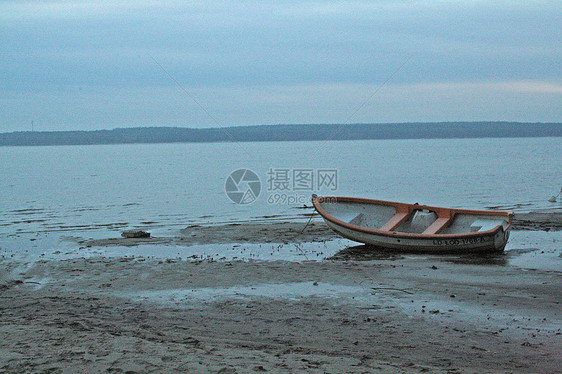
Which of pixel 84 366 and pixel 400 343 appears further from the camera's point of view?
pixel 400 343

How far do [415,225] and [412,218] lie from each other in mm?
269

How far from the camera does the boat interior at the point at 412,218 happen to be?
50.5 feet

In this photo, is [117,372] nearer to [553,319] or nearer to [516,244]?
[553,319]

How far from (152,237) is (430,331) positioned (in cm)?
1192

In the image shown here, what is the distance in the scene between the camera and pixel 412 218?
53.9ft

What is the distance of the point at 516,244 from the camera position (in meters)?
15.6

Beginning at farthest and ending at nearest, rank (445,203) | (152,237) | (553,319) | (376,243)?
(445,203)
(152,237)
(376,243)
(553,319)

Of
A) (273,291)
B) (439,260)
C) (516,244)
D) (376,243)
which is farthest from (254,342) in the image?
(516,244)

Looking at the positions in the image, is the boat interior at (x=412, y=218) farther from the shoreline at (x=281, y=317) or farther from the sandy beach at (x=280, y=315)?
the shoreline at (x=281, y=317)

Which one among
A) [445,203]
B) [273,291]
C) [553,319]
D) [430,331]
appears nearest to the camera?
[430,331]

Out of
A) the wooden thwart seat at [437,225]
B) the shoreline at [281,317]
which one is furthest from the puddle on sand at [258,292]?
the wooden thwart seat at [437,225]
